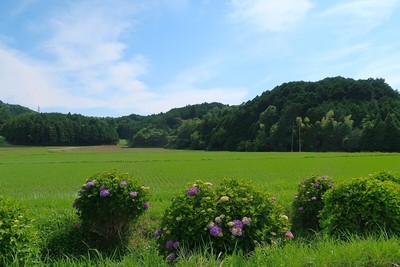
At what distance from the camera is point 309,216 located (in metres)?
6.78

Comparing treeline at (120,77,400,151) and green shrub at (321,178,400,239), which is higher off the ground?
treeline at (120,77,400,151)

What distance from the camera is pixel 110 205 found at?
6234mm

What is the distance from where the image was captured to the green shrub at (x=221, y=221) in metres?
3.85

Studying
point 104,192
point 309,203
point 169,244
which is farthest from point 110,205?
point 309,203

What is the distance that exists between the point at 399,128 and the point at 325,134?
15.0 m

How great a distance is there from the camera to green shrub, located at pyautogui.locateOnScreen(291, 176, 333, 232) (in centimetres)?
656

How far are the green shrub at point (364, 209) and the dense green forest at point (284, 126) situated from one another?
6605 centimetres

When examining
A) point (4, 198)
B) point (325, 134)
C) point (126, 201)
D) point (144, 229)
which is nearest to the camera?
point (4, 198)

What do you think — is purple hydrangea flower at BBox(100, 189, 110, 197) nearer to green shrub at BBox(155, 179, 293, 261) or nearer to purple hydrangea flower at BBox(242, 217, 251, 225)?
green shrub at BBox(155, 179, 293, 261)

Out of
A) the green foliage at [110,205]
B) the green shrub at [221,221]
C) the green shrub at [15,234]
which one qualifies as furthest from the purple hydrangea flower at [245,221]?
the green foliage at [110,205]

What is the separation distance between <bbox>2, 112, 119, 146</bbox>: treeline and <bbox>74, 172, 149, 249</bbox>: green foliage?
4155 inches

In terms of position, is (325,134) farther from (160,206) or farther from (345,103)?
(160,206)

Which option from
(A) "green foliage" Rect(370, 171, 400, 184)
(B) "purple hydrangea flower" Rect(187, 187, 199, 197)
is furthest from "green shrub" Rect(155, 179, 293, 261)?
(A) "green foliage" Rect(370, 171, 400, 184)

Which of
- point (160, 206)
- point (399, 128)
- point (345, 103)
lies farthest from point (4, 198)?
point (345, 103)
